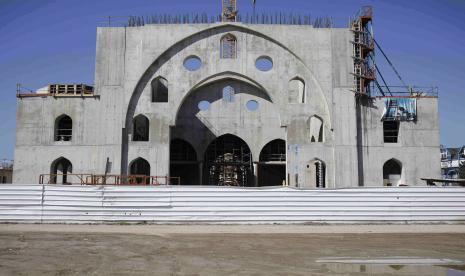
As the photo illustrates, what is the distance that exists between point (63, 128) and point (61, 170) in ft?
17.7

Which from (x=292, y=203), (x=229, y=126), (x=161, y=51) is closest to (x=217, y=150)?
(x=229, y=126)

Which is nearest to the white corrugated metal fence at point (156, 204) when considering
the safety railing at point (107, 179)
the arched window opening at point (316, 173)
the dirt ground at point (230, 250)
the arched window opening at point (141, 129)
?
the dirt ground at point (230, 250)

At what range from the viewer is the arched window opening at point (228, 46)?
3353 centimetres

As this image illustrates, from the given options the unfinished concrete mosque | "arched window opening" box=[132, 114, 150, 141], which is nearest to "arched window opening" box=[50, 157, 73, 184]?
the unfinished concrete mosque

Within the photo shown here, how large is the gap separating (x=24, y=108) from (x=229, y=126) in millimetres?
15082

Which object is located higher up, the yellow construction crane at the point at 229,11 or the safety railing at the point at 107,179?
the yellow construction crane at the point at 229,11

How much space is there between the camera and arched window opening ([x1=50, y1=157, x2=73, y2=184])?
106 ft

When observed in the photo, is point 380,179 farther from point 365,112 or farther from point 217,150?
point 217,150

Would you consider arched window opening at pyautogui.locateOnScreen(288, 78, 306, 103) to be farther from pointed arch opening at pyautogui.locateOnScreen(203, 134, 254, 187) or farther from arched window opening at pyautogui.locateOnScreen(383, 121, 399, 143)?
arched window opening at pyautogui.locateOnScreen(383, 121, 399, 143)

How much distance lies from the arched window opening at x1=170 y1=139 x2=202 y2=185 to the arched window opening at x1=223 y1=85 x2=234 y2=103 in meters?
5.03

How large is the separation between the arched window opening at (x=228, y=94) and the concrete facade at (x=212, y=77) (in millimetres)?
3327

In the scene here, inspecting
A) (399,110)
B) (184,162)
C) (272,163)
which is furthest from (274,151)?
(399,110)

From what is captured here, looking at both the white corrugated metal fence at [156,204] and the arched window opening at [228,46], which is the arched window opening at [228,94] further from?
the white corrugated metal fence at [156,204]

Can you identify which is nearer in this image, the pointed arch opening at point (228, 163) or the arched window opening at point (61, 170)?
the arched window opening at point (61, 170)
